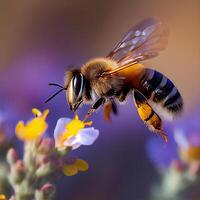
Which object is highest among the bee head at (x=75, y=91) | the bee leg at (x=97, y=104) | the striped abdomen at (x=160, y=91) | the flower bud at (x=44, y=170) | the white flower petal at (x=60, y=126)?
the bee head at (x=75, y=91)

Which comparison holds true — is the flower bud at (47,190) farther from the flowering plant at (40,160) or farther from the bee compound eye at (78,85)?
the bee compound eye at (78,85)

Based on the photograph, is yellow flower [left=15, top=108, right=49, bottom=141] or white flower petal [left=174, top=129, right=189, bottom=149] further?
white flower petal [left=174, top=129, right=189, bottom=149]

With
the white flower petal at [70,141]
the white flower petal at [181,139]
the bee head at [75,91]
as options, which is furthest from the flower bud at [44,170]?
the white flower petal at [181,139]

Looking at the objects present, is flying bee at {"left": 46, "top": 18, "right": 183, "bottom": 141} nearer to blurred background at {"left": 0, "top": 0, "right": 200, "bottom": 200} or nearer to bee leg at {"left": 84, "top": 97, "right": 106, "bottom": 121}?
bee leg at {"left": 84, "top": 97, "right": 106, "bottom": 121}

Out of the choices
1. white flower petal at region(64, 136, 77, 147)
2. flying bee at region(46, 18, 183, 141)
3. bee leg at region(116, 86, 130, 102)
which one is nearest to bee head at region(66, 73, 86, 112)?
flying bee at region(46, 18, 183, 141)

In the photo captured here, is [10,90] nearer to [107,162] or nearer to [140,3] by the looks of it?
[107,162]

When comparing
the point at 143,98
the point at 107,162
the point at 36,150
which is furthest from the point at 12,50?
the point at 36,150

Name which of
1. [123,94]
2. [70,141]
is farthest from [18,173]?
[123,94]
